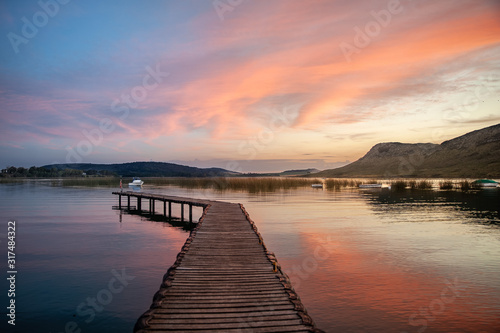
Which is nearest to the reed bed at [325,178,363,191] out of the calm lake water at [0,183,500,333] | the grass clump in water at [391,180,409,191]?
the grass clump in water at [391,180,409,191]

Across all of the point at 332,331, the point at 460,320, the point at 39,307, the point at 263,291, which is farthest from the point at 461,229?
the point at 39,307

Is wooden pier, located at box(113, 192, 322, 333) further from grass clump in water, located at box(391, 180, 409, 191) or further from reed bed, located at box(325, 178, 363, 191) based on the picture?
reed bed, located at box(325, 178, 363, 191)

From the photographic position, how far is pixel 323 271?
48.6ft

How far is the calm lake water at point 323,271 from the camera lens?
1027cm

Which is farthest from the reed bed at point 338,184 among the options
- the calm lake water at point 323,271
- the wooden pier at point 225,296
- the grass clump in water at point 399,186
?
the wooden pier at point 225,296

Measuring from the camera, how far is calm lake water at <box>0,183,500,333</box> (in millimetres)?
10266

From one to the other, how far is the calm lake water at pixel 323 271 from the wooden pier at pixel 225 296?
1.94 m

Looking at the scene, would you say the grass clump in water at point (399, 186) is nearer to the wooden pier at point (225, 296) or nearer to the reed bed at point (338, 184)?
the reed bed at point (338, 184)

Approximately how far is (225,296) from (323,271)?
746 centimetres

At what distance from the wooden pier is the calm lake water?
6.37 ft

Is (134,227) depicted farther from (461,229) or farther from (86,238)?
(461,229)

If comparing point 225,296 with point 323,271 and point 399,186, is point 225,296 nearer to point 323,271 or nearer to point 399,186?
point 323,271

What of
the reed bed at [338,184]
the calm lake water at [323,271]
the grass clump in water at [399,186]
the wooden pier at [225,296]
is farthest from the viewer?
the reed bed at [338,184]

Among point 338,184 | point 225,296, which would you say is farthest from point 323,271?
point 338,184
